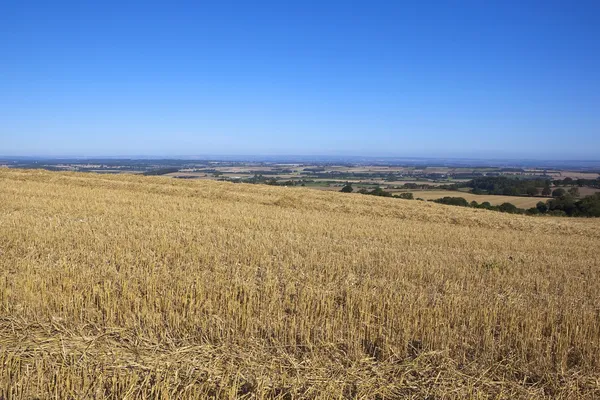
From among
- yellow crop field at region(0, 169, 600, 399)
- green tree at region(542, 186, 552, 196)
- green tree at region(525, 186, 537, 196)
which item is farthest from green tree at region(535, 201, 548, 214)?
yellow crop field at region(0, 169, 600, 399)

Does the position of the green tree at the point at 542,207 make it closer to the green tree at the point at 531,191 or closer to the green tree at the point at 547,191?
the green tree at the point at 531,191

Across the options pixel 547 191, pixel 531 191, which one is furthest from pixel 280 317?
pixel 547 191

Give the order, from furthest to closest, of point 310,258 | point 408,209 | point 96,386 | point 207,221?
point 408,209 < point 207,221 < point 310,258 < point 96,386

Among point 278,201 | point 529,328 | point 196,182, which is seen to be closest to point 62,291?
point 529,328

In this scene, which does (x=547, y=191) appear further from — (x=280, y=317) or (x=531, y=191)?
(x=280, y=317)

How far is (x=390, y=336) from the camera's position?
211 inches

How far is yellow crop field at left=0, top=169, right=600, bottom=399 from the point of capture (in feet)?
13.7

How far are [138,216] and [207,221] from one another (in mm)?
2595

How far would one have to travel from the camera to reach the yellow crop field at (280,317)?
4.16 metres

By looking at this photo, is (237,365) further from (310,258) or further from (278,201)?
(278,201)

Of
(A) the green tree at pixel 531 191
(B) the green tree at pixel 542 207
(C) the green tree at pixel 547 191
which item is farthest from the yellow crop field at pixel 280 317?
(C) the green tree at pixel 547 191

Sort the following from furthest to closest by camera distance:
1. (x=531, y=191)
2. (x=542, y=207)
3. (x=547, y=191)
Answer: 1. (x=531, y=191)
2. (x=547, y=191)
3. (x=542, y=207)

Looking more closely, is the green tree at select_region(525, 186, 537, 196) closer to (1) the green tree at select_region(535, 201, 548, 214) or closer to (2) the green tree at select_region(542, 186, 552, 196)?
(2) the green tree at select_region(542, 186, 552, 196)

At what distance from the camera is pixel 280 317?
18.4ft
